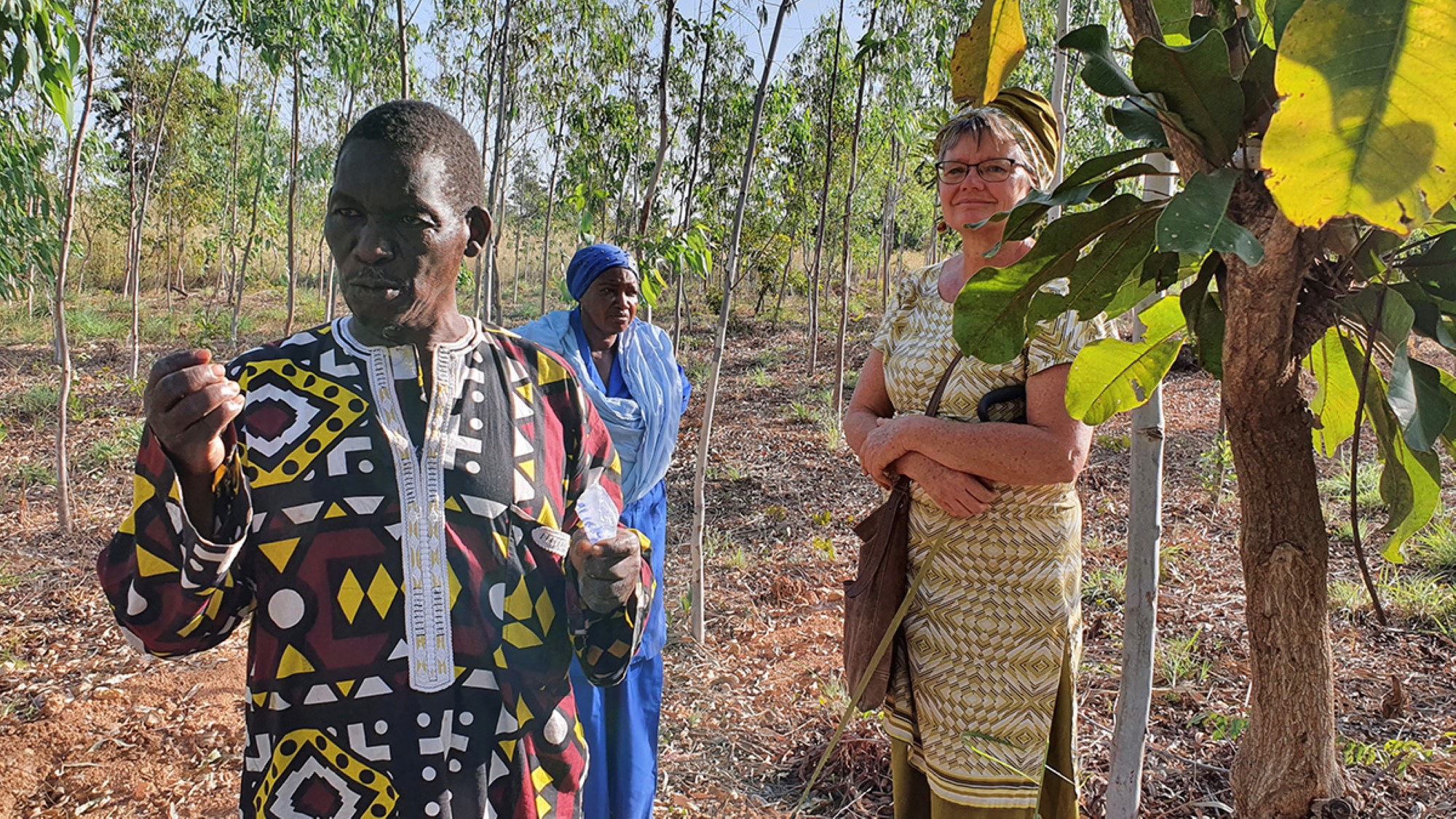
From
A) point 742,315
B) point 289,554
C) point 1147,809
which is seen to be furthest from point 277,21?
point 742,315

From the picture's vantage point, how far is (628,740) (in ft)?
7.39

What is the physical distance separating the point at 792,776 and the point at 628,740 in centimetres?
78

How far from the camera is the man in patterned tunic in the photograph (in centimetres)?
102

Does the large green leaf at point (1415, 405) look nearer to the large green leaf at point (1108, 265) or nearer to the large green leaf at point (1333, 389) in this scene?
the large green leaf at point (1333, 389)

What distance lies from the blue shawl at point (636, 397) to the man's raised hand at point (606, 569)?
4.99 feet

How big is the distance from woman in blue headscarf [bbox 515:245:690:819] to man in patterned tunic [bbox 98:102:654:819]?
3.97 ft

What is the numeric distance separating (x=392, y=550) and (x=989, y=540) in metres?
1.00

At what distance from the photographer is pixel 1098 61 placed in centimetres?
82

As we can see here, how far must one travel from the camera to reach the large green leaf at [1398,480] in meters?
0.82

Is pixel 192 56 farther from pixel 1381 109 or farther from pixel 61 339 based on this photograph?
pixel 1381 109

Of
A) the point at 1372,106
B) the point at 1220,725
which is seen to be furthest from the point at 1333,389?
the point at 1220,725

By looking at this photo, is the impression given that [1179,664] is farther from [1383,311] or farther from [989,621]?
[1383,311]

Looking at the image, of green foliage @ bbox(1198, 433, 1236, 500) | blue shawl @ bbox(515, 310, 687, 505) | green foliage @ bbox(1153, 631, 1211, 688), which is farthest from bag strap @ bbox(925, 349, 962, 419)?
green foliage @ bbox(1198, 433, 1236, 500)

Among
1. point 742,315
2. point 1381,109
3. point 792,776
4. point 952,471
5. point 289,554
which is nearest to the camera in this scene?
point 1381,109
